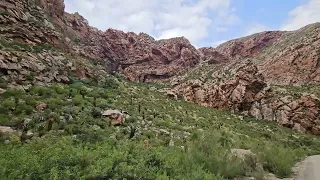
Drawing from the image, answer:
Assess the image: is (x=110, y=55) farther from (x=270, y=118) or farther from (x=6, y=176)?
(x=6, y=176)

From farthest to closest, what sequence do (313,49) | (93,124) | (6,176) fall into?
(313,49), (93,124), (6,176)

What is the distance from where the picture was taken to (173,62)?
78125mm

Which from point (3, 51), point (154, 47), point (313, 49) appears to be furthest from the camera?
point (154, 47)

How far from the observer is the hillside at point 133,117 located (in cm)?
1074

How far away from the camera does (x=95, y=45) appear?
72562 millimetres

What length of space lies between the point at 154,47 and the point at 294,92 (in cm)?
4153

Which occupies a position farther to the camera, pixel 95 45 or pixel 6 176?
pixel 95 45

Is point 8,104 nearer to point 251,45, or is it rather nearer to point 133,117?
point 133,117

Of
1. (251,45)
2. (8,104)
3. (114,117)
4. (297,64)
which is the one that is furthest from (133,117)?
(251,45)

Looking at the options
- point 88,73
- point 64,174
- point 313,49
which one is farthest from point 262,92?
point 64,174

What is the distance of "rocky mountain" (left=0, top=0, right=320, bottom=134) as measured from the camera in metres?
26.2

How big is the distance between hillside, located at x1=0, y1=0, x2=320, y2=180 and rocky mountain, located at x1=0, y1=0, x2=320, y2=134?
17 centimetres

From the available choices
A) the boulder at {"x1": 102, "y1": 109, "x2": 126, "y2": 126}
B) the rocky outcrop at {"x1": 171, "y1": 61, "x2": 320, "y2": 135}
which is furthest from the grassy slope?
the rocky outcrop at {"x1": 171, "y1": 61, "x2": 320, "y2": 135}

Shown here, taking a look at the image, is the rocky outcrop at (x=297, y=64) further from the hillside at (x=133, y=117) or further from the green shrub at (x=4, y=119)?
the green shrub at (x=4, y=119)
